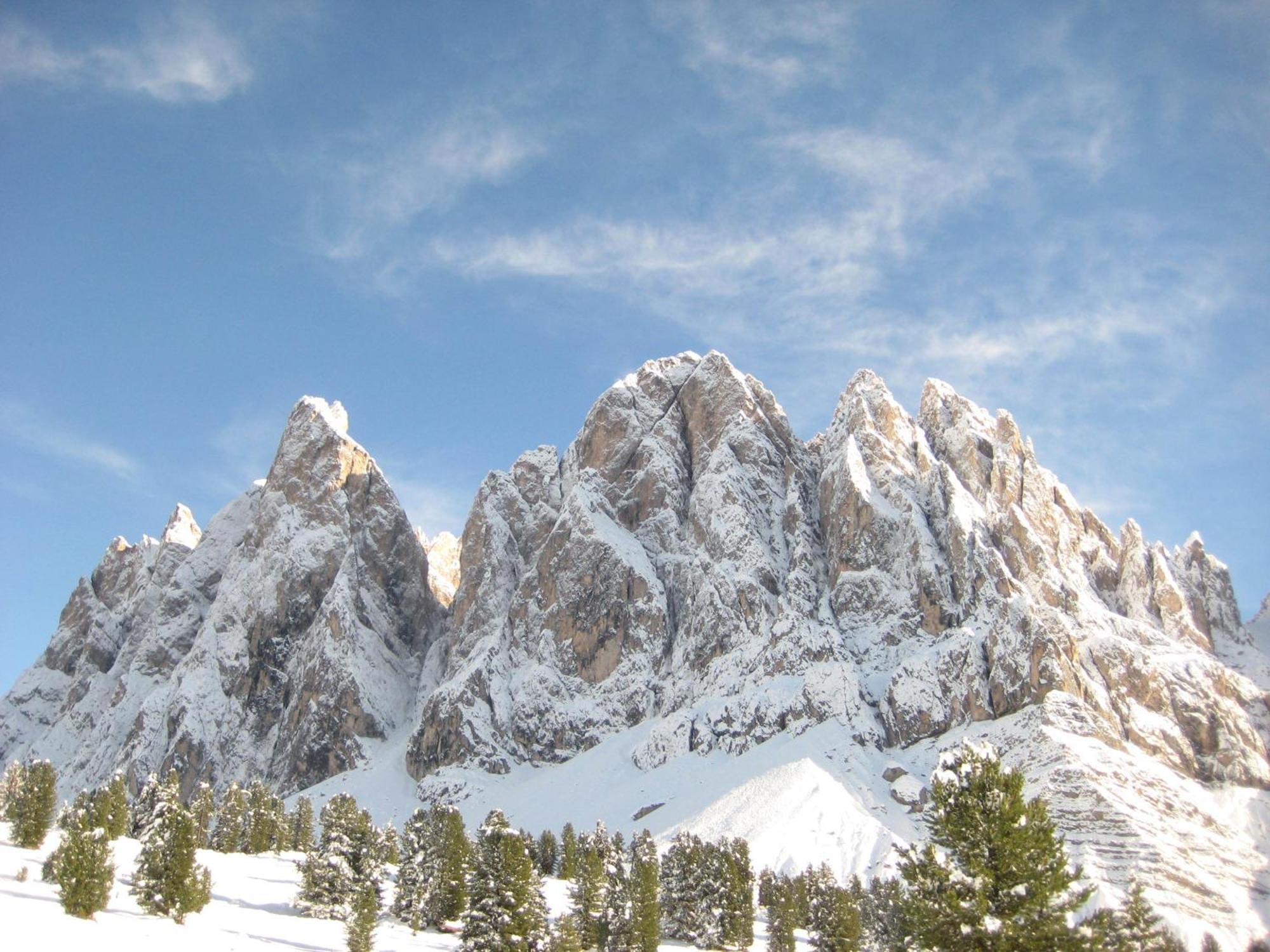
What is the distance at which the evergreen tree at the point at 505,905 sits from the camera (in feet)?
144

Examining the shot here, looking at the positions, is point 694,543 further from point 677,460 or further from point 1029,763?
point 1029,763

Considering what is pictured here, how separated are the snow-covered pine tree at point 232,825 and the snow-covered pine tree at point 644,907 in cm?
4893

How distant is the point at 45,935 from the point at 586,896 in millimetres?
34067

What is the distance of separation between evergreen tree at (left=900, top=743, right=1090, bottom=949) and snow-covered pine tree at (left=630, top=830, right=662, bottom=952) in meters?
34.8

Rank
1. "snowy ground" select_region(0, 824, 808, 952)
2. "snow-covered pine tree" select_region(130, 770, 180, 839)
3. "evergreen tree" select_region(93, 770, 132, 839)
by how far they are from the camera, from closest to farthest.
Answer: "snowy ground" select_region(0, 824, 808, 952), "evergreen tree" select_region(93, 770, 132, 839), "snow-covered pine tree" select_region(130, 770, 180, 839)

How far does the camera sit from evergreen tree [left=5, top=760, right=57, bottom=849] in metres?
60.0

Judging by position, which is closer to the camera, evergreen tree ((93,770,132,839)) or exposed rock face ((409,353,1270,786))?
evergreen tree ((93,770,132,839))

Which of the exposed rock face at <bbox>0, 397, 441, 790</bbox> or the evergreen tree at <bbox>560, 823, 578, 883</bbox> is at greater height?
the exposed rock face at <bbox>0, 397, 441, 790</bbox>

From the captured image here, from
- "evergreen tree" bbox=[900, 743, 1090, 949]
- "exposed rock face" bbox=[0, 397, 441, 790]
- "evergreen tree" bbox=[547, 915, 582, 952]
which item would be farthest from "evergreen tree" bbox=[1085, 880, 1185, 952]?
"exposed rock face" bbox=[0, 397, 441, 790]

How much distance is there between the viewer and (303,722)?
17162 cm

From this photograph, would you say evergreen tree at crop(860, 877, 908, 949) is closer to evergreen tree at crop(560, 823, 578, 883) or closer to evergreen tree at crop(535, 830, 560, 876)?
evergreen tree at crop(560, 823, 578, 883)

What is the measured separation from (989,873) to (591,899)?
130ft

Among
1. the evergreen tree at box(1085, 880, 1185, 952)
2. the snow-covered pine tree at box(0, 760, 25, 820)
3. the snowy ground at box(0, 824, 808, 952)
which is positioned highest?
the snow-covered pine tree at box(0, 760, 25, 820)

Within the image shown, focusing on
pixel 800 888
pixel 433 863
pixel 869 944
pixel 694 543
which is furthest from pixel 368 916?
pixel 694 543
